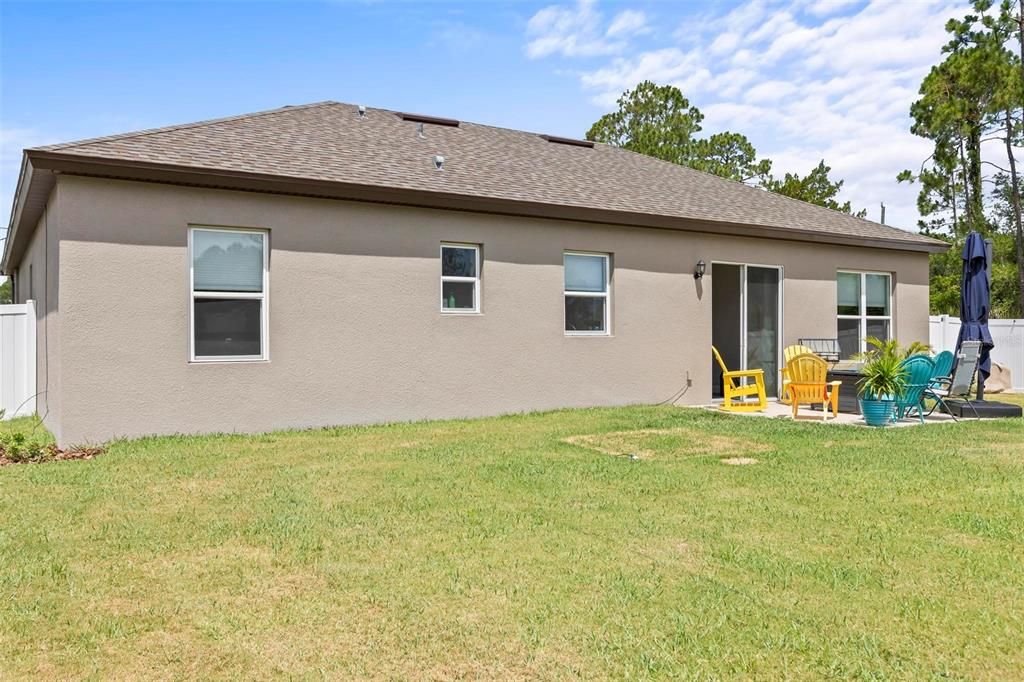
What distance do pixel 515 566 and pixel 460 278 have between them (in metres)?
6.99

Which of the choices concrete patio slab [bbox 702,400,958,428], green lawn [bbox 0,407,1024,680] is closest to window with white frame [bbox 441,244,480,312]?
green lawn [bbox 0,407,1024,680]

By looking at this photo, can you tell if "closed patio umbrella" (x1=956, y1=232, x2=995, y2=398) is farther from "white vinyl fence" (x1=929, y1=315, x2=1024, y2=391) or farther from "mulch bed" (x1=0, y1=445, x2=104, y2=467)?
"mulch bed" (x1=0, y1=445, x2=104, y2=467)

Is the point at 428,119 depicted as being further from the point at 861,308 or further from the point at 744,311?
the point at 861,308

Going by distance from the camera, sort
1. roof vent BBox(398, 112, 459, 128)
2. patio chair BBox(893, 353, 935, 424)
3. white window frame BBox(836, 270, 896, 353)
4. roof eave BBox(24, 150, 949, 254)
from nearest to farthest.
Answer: roof eave BBox(24, 150, 949, 254) → patio chair BBox(893, 353, 935, 424) → roof vent BBox(398, 112, 459, 128) → white window frame BBox(836, 270, 896, 353)

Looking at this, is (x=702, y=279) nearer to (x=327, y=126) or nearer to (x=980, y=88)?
(x=327, y=126)

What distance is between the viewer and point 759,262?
13.1 m

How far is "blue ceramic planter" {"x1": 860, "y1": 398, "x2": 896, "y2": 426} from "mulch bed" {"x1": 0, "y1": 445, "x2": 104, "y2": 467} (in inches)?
359

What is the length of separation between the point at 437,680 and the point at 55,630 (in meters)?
1.80

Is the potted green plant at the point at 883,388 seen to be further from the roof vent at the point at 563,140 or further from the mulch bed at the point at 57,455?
the mulch bed at the point at 57,455

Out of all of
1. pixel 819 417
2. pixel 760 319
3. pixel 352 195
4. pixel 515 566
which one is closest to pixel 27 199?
pixel 352 195

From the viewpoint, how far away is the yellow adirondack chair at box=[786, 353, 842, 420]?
397 inches

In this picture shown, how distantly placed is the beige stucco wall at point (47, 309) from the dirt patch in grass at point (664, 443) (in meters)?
6.20

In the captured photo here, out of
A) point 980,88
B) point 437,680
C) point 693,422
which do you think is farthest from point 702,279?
point 980,88

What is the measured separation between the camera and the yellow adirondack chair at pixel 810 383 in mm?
10086
